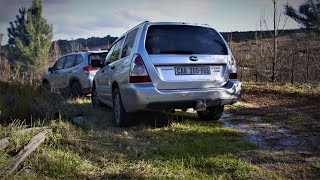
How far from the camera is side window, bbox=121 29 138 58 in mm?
6005

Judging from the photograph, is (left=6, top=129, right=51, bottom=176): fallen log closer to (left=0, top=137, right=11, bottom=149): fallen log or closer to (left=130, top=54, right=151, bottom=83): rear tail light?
(left=0, top=137, right=11, bottom=149): fallen log

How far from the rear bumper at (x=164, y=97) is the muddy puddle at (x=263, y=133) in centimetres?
76

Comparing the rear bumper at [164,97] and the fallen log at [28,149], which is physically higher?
the rear bumper at [164,97]

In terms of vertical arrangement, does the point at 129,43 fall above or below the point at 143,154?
above

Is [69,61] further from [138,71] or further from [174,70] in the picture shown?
[174,70]

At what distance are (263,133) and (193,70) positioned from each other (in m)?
Answer: 1.54

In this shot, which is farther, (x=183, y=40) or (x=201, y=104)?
(x=183, y=40)

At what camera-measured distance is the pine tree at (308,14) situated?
15812mm

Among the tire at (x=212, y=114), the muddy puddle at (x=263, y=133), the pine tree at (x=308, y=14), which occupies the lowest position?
the muddy puddle at (x=263, y=133)

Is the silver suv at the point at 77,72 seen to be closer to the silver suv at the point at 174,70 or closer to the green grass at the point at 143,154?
the silver suv at the point at 174,70

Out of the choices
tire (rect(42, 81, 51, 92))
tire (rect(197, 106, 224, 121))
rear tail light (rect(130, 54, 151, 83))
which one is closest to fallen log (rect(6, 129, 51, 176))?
rear tail light (rect(130, 54, 151, 83))

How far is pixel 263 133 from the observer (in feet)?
18.4

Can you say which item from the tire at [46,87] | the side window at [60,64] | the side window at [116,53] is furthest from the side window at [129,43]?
the side window at [60,64]

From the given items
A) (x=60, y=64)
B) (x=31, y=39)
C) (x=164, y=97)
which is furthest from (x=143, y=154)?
(x=31, y=39)
